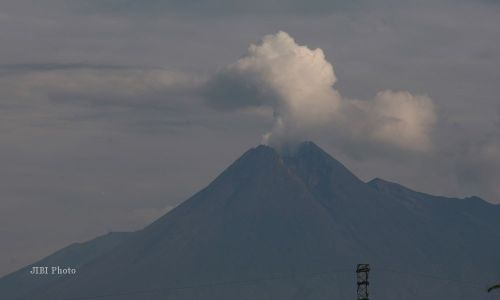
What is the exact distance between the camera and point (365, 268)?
198000mm

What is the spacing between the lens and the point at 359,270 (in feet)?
643

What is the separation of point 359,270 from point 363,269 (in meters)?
2.29

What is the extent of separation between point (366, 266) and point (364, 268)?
479mm

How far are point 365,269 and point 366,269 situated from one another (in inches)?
20.3

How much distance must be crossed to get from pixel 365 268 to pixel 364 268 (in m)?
0.29

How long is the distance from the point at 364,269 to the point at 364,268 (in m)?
0.20

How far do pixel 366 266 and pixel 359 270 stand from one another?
2440 mm

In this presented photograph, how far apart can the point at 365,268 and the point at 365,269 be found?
0.20 m

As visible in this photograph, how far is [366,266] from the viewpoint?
198125 mm

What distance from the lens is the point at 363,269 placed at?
650 ft

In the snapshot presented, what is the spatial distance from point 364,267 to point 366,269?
189 cm

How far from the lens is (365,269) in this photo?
197875 millimetres

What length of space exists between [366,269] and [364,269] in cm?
80

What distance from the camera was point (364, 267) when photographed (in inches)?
7844
